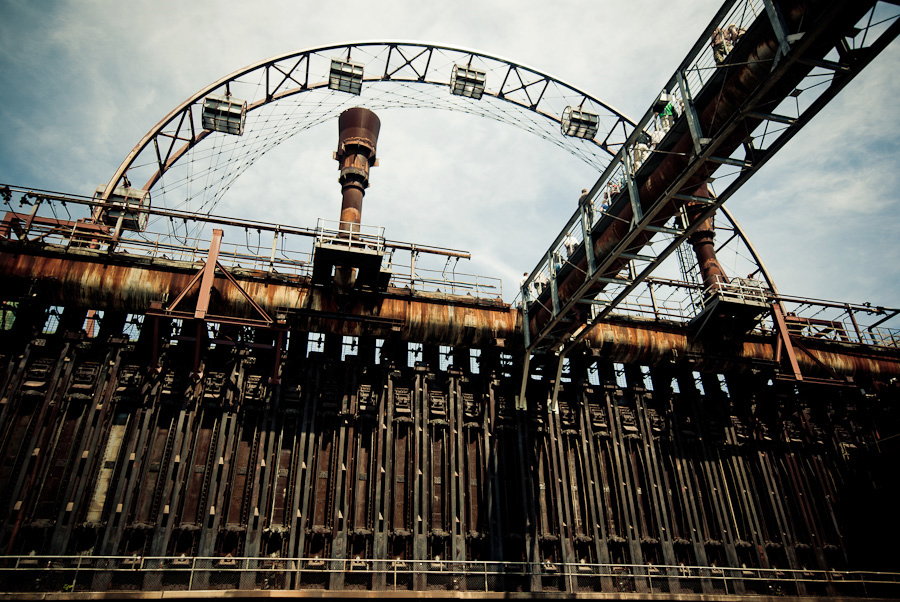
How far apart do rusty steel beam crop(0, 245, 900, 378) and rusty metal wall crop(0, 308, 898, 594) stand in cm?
92

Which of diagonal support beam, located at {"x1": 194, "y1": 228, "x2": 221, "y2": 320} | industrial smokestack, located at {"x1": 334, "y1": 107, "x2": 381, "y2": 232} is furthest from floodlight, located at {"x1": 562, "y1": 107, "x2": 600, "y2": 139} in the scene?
diagonal support beam, located at {"x1": 194, "y1": 228, "x2": 221, "y2": 320}

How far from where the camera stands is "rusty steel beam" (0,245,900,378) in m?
19.7

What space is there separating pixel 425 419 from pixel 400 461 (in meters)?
1.84

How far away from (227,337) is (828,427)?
1077 inches

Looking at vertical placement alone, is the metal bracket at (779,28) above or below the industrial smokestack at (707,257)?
below

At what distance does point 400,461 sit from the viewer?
67.2 feet

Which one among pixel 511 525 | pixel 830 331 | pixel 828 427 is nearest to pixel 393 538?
pixel 511 525

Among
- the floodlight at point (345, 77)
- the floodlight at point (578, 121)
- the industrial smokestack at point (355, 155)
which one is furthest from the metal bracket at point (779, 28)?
the floodlight at point (345, 77)

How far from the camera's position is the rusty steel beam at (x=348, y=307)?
19719 mm

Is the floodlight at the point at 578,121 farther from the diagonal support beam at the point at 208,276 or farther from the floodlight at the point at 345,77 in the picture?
the diagonal support beam at the point at 208,276

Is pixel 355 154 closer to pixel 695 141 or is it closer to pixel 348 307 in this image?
pixel 348 307

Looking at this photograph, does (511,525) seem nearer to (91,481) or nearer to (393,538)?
(393,538)

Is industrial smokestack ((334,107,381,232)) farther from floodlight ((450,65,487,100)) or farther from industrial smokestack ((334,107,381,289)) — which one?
floodlight ((450,65,487,100))

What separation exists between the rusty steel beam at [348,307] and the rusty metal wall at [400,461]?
0.92 meters
